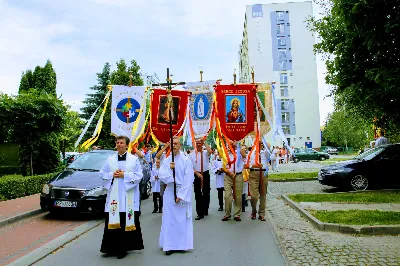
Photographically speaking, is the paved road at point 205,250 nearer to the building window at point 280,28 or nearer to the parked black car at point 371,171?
the parked black car at point 371,171

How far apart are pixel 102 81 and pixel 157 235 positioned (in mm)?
31908

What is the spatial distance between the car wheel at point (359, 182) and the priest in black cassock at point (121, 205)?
9.58m

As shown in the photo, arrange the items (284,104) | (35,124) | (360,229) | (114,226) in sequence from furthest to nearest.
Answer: (284,104), (35,124), (360,229), (114,226)

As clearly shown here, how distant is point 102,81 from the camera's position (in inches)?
1475

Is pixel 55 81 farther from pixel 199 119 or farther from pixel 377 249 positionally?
pixel 377 249

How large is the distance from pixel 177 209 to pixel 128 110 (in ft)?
12.1

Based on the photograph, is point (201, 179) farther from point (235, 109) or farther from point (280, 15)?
point (280, 15)

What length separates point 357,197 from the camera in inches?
455

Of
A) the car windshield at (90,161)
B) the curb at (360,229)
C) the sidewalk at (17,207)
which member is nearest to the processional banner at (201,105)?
the car windshield at (90,161)

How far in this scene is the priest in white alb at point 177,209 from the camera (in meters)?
6.31

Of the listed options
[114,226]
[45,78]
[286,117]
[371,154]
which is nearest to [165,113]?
[114,226]

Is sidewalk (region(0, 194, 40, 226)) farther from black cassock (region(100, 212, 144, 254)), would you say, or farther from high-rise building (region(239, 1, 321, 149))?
high-rise building (region(239, 1, 321, 149))

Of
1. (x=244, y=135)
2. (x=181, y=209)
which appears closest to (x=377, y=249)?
(x=181, y=209)

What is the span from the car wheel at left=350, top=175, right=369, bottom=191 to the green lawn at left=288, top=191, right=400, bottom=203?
30.5 inches
